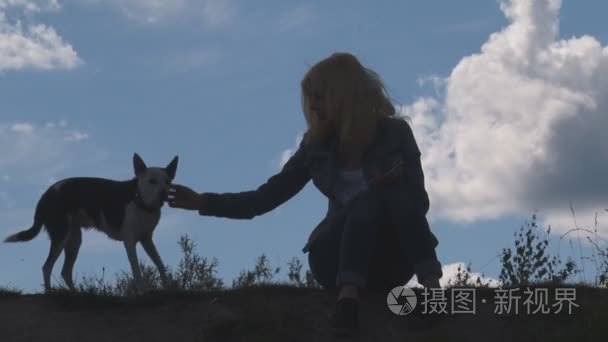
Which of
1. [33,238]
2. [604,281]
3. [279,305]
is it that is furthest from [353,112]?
[33,238]

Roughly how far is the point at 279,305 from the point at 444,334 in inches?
49.2

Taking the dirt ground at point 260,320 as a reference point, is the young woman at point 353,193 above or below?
above

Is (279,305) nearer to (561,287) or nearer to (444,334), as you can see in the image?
(444,334)

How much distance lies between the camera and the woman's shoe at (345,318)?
5.59 meters

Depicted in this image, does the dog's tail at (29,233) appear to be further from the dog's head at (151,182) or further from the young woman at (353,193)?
the young woman at (353,193)

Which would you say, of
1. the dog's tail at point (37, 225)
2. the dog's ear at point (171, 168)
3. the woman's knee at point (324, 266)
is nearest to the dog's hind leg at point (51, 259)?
the dog's tail at point (37, 225)

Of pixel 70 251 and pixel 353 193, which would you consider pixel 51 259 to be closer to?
pixel 70 251

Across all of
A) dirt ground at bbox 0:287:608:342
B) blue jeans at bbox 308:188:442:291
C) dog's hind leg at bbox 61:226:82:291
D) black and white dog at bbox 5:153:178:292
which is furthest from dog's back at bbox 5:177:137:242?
blue jeans at bbox 308:188:442:291

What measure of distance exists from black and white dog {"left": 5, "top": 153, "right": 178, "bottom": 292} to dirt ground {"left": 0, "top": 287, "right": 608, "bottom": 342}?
6.36 feet

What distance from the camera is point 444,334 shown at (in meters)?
5.67

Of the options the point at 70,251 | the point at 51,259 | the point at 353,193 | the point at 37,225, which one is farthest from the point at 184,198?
the point at 37,225

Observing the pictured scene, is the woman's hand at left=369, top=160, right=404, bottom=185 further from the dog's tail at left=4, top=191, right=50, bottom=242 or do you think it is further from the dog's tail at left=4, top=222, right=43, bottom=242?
the dog's tail at left=4, top=222, right=43, bottom=242

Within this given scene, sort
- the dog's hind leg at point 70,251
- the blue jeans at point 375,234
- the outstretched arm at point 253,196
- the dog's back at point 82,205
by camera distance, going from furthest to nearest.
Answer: the dog's hind leg at point 70,251, the dog's back at point 82,205, the outstretched arm at point 253,196, the blue jeans at point 375,234

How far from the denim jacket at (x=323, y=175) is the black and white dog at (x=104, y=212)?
101 inches
